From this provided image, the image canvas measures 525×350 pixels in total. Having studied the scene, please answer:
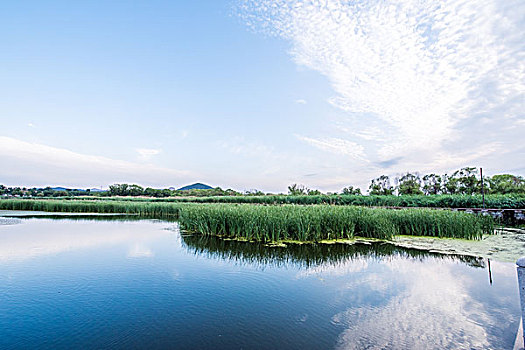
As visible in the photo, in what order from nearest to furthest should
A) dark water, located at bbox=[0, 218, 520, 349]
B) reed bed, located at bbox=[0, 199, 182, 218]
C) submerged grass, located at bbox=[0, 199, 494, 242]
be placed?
dark water, located at bbox=[0, 218, 520, 349] < submerged grass, located at bbox=[0, 199, 494, 242] < reed bed, located at bbox=[0, 199, 182, 218]

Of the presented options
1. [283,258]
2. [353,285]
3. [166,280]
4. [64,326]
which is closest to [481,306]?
[353,285]

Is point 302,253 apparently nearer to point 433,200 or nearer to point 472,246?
point 472,246

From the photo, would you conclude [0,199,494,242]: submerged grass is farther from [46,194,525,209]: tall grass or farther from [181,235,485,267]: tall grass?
[46,194,525,209]: tall grass

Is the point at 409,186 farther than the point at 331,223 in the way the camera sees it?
Yes

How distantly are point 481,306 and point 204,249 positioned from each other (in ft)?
21.0

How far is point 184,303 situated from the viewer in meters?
4.29

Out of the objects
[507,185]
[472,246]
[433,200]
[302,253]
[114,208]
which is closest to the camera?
[302,253]

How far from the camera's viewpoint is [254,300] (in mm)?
4473

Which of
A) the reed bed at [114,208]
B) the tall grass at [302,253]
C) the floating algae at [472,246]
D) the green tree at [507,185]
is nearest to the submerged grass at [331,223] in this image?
the floating algae at [472,246]

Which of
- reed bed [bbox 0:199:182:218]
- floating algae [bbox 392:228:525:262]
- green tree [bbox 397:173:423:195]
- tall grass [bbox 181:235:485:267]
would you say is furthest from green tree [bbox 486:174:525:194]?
reed bed [bbox 0:199:182:218]

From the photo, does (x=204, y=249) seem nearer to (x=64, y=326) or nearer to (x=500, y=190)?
(x=64, y=326)

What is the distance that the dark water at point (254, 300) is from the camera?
324 cm

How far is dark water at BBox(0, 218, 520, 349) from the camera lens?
324 cm

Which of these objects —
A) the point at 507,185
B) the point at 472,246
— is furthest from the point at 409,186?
the point at 472,246
